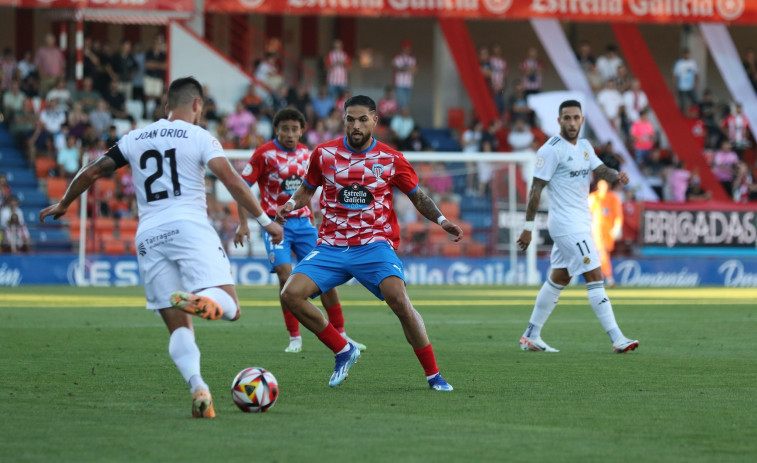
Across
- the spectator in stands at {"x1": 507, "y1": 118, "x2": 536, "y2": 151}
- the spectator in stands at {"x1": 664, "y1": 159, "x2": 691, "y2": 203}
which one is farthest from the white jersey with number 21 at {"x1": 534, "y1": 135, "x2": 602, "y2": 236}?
the spectator in stands at {"x1": 664, "y1": 159, "x2": 691, "y2": 203}

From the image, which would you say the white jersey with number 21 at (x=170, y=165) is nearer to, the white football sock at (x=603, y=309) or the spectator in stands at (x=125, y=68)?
the white football sock at (x=603, y=309)

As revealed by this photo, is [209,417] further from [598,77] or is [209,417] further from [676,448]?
[598,77]

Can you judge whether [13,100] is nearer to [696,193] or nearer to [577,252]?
[696,193]

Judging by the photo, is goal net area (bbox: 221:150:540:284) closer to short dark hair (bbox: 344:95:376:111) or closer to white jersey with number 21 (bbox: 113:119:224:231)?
short dark hair (bbox: 344:95:376:111)

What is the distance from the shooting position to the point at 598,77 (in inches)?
1373

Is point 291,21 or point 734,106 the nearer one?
point 734,106

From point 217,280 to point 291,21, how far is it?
101ft

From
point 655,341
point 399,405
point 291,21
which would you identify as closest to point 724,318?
point 655,341

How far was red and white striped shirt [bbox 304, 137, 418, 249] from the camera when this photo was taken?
29.7 feet

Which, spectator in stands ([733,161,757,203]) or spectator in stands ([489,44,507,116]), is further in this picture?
spectator in stands ([489,44,507,116])

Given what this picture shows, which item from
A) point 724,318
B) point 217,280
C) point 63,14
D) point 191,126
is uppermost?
point 63,14

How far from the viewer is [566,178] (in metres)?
12.1

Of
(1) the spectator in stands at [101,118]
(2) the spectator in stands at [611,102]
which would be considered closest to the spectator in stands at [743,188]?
(2) the spectator in stands at [611,102]

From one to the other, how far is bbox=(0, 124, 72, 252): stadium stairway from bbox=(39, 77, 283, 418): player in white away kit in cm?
1916
